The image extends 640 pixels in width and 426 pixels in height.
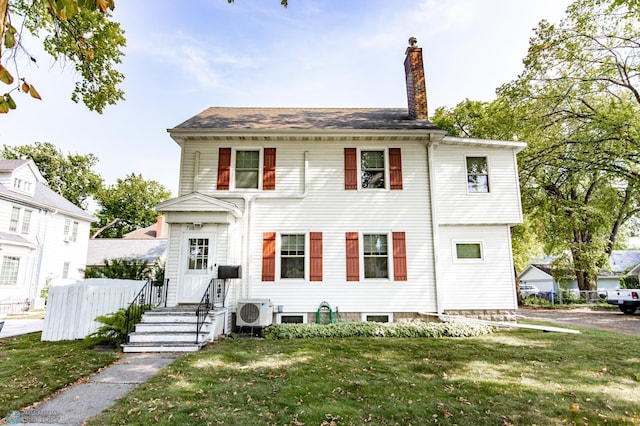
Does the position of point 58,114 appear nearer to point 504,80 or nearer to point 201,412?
point 201,412

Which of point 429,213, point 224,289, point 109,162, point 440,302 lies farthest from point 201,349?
point 109,162

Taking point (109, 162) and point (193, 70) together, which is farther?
point (109, 162)

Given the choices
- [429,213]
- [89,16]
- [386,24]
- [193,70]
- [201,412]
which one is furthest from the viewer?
[193,70]

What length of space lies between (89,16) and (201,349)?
8387 millimetres

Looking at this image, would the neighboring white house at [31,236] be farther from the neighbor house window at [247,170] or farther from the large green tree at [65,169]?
the large green tree at [65,169]

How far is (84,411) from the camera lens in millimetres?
4039

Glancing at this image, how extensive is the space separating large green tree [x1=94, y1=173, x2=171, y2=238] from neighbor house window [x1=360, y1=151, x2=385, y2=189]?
34481 mm

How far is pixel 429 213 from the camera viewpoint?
10469mm

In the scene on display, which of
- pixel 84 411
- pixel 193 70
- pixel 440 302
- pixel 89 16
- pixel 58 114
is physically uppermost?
pixel 193 70

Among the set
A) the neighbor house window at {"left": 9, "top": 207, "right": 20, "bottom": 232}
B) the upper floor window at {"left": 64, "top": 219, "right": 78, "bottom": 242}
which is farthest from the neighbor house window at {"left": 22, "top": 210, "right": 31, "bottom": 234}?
the upper floor window at {"left": 64, "top": 219, "right": 78, "bottom": 242}

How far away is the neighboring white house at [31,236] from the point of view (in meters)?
17.2

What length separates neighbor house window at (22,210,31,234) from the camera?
1847 cm

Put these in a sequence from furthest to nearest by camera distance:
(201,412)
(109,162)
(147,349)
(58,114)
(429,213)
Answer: (109,162) → (429,213) → (58,114) → (147,349) → (201,412)

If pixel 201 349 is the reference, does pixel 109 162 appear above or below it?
above
